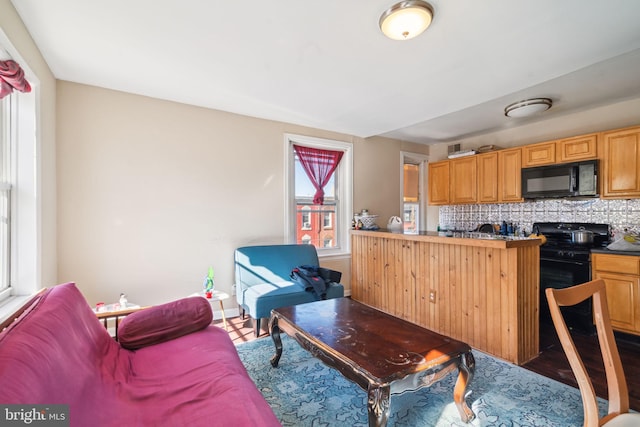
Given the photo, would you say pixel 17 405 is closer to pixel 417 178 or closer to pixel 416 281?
pixel 416 281

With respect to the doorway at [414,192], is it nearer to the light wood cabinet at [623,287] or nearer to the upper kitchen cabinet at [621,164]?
the upper kitchen cabinet at [621,164]

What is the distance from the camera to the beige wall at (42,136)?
169 centimetres

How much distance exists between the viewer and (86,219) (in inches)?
106

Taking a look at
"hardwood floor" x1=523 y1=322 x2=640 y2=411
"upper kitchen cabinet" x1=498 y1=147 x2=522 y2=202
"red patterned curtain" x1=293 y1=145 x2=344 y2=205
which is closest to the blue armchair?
"red patterned curtain" x1=293 y1=145 x2=344 y2=205

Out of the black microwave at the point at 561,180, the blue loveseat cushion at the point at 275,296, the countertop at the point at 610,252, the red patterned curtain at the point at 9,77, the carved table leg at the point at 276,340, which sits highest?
the red patterned curtain at the point at 9,77

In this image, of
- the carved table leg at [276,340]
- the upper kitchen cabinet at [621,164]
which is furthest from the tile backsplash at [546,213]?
the carved table leg at [276,340]

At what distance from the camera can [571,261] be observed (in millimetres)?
3119

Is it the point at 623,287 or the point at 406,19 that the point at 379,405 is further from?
the point at 623,287

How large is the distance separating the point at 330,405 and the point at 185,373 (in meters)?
0.96

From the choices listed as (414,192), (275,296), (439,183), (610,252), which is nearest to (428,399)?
(275,296)

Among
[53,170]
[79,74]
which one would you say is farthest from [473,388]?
[79,74]

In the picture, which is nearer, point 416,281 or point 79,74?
point 79,74

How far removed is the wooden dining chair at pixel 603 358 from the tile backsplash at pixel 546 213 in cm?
300

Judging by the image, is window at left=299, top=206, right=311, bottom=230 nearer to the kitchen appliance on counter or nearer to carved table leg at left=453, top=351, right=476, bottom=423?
carved table leg at left=453, top=351, right=476, bottom=423
